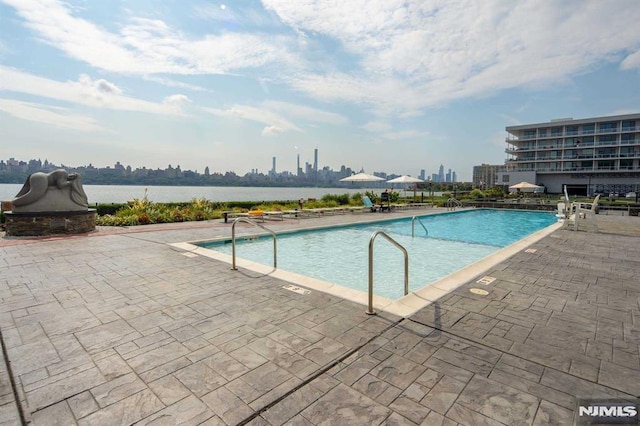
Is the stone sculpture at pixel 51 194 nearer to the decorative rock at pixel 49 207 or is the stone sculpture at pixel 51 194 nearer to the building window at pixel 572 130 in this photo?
the decorative rock at pixel 49 207

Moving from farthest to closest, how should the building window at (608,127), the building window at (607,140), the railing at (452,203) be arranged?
the building window at (607,140)
the building window at (608,127)
the railing at (452,203)

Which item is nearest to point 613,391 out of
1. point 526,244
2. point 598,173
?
point 526,244

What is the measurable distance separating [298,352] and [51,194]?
11.4m

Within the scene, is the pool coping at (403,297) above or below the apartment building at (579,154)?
below

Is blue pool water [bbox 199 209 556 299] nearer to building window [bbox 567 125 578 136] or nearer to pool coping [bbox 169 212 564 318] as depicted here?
pool coping [bbox 169 212 564 318]

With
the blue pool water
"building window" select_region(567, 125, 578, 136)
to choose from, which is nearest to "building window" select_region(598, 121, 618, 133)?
"building window" select_region(567, 125, 578, 136)

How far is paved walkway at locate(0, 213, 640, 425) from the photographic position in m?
2.35

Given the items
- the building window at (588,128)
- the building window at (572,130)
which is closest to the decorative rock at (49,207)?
the building window at (572,130)

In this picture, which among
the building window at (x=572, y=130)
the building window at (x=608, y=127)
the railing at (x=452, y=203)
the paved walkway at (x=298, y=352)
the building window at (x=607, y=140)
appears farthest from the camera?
→ the building window at (x=572, y=130)

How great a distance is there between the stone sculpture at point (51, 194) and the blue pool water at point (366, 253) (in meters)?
5.29

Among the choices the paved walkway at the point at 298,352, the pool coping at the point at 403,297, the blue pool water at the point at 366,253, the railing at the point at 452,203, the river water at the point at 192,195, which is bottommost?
the blue pool water at the point at 366,253

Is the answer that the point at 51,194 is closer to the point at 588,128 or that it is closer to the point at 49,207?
the point at 49,207

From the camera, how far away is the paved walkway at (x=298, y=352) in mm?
2354

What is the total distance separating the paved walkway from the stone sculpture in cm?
569
